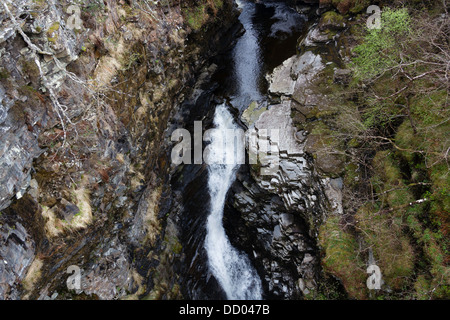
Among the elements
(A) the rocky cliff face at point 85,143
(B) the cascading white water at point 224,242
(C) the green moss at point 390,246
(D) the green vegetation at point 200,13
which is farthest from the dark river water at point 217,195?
(C) the green moss at point 390,246

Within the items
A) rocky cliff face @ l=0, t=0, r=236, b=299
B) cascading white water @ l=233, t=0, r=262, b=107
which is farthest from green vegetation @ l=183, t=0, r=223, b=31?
cascading white water @ l=233, t=0, r=262, b=107

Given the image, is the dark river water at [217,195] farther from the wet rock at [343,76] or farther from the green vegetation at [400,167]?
the green vegetation at [400,167]

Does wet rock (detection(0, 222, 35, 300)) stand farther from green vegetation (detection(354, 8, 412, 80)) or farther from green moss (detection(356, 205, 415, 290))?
green vegetation (detection(354, 8, 412, 80))

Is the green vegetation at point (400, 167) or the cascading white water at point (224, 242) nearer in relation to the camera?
the green vegetation at point (400, 167)

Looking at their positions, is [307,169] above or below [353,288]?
above

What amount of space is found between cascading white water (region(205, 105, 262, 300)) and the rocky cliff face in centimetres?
214

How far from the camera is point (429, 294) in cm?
647

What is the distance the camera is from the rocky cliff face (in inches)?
229

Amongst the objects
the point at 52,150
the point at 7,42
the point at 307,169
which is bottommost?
the point at 307,169

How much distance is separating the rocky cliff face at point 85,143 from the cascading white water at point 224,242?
7.04 feet

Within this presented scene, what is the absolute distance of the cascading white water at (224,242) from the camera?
11.4 m
